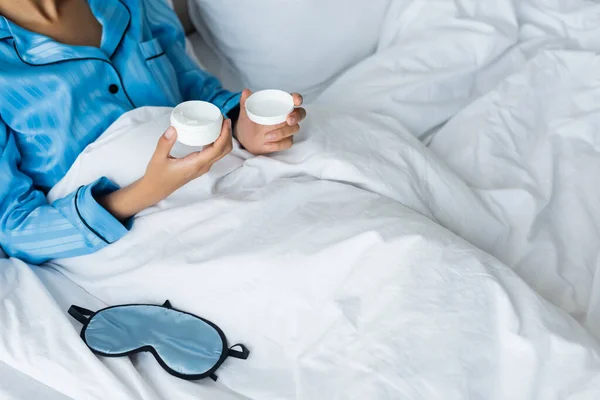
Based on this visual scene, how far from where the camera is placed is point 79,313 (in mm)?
834

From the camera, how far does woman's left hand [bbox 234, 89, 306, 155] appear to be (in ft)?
2.89

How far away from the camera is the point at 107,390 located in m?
0.73

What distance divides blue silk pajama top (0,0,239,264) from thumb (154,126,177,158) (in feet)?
0.41

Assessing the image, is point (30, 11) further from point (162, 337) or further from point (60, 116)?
point (162, 337)

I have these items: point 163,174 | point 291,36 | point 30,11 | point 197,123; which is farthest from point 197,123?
point 291,36

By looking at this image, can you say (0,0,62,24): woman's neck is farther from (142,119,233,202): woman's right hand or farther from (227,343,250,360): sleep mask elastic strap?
(227,343,250,360): sleep mask elastic strap

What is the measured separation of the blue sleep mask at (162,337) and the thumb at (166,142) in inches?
7.8

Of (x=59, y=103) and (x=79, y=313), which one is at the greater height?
(x=59, y=103)

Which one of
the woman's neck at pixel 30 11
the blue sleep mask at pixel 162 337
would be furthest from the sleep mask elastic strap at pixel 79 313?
the woman's neck at pixel 30 11

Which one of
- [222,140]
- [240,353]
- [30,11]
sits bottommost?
[240,353]

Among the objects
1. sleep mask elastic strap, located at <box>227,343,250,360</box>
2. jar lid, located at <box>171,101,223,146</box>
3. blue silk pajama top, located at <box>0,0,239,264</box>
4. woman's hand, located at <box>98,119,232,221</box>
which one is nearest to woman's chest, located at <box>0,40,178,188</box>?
blue silk pajama top, located at <box>0,0,239,264</box>

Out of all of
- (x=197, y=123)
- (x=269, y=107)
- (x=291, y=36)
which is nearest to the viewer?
(x=197, y=123)

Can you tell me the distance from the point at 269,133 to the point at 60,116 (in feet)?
1.02

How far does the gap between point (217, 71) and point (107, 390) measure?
817 mm
